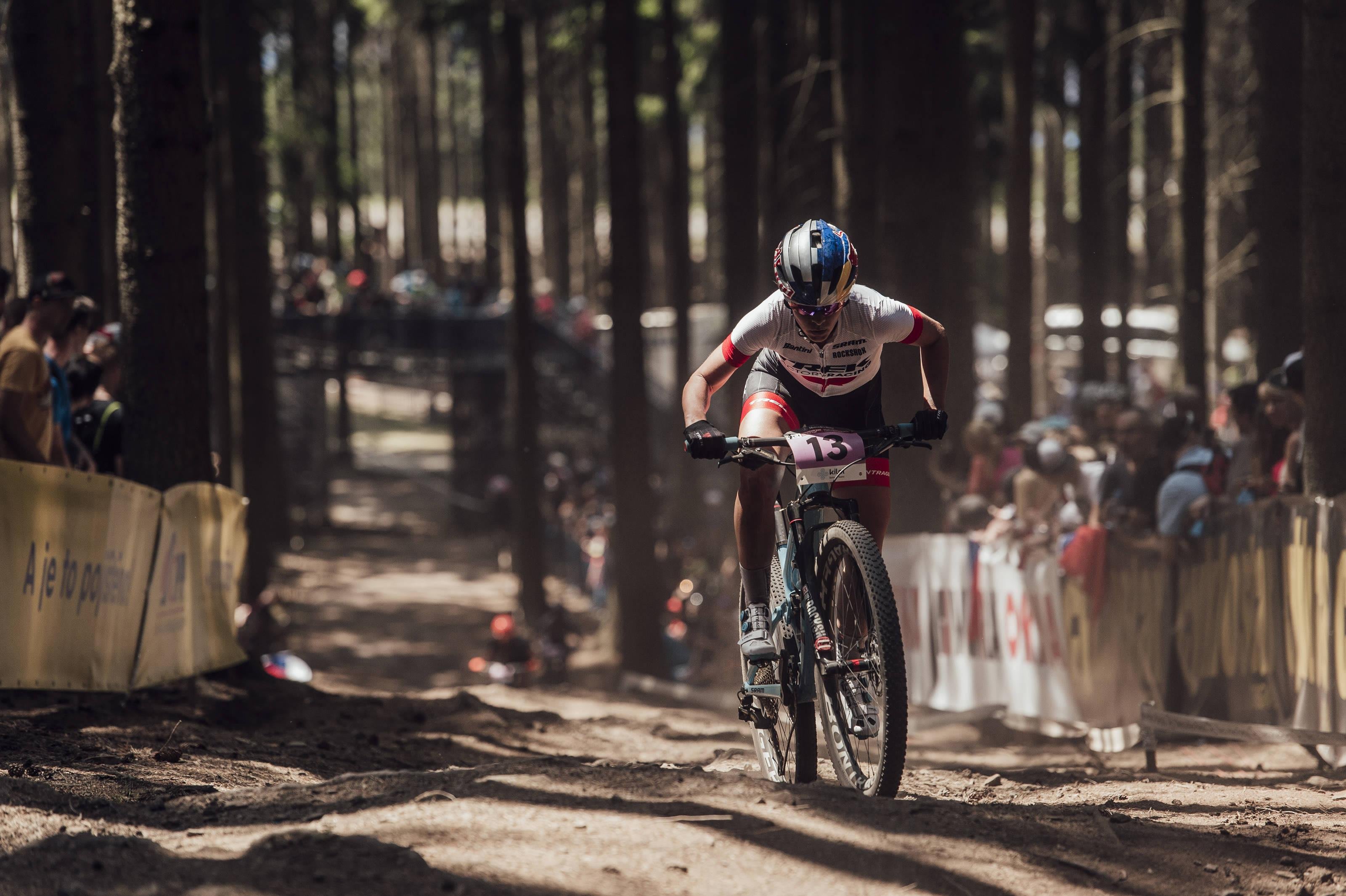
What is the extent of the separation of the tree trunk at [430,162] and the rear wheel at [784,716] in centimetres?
4300

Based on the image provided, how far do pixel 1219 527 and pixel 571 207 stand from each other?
48.8m

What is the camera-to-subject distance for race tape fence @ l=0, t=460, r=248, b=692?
6.90m

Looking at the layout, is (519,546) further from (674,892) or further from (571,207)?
(571,207)

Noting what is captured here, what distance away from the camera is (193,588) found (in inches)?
348

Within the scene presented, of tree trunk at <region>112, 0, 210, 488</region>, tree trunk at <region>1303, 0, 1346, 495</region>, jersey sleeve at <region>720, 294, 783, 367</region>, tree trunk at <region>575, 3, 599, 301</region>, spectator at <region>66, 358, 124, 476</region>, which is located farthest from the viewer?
tree trunk at <region>575, 3, 599, 301</region>

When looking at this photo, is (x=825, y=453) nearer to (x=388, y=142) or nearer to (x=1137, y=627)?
(x=1137, y=627)

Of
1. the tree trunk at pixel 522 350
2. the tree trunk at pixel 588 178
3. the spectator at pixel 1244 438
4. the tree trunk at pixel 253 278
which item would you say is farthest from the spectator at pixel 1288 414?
the tree trunk at pixel 588 178

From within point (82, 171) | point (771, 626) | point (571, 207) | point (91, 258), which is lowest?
point (771, 626)

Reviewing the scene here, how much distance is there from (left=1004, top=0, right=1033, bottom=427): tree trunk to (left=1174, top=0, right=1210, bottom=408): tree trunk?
206cm

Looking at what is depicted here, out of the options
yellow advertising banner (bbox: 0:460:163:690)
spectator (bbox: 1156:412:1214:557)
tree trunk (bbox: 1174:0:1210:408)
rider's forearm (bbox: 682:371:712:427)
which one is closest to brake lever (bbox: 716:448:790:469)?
rider's forearm (bbox: 682:371:712:427)

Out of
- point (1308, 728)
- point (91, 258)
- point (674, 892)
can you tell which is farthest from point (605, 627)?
point (674, 892)

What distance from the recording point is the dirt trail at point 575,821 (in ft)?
13.7

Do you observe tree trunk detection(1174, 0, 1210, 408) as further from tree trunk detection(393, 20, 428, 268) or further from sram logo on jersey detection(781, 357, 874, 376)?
tree trunk detection(393, 20, 428, 268)

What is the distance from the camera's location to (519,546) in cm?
2086
